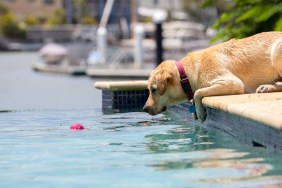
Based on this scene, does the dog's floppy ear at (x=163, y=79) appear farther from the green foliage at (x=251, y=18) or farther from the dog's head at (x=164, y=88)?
the green foliage at (x=251, y=18)

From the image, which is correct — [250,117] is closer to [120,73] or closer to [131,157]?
[131,157]

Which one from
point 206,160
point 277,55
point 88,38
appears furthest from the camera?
point 88,38

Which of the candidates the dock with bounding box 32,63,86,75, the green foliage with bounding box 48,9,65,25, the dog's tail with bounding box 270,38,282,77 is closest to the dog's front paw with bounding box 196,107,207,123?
the dog's tail with bounding box 270,38,282,77

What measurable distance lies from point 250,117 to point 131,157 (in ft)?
3.76

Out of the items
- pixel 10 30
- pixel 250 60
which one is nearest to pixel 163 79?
pixel 250 60

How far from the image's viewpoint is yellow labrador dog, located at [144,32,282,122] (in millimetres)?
10617

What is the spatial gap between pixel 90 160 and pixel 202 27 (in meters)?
115

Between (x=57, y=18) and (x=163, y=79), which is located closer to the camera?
(x=163, y=79)

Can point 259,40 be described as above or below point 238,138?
above

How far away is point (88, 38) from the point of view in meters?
124

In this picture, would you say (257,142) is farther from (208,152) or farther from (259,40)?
(259,40)

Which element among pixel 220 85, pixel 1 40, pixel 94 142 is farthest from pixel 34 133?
pixel 1 40

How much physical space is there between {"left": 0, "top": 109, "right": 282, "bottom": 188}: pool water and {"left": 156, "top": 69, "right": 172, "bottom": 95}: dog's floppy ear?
0.49 metres

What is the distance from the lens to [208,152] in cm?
876
